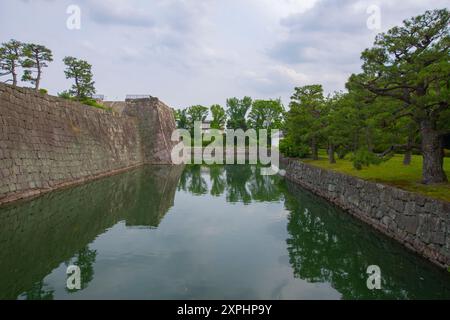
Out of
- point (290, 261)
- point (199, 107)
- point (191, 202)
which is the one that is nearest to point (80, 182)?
point (191, 202)

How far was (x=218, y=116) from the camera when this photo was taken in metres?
52.6

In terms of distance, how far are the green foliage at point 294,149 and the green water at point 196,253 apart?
11.0 metres

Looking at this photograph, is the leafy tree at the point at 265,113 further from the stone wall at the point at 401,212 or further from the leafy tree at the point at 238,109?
the stone wall at the point at 401,212

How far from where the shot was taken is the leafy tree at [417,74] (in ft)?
21.2

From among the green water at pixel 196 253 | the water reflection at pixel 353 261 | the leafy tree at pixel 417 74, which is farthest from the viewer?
the leafy tree at pixel 417 74

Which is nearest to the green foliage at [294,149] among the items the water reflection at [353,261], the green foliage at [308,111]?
the green foliage at [308,111]

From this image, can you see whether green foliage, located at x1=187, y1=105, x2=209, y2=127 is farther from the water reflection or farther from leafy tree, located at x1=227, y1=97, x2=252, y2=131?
the water reflection

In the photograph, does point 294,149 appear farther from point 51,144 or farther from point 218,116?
point 218,116

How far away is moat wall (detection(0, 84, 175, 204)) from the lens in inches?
345

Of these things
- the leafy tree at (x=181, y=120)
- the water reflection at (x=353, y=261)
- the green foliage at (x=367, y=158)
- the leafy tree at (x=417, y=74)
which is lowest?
the water reflection at (x=353, y=261)

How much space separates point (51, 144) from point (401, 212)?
11.0 meters

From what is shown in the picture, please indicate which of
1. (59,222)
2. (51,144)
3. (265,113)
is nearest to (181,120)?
(265,113)
